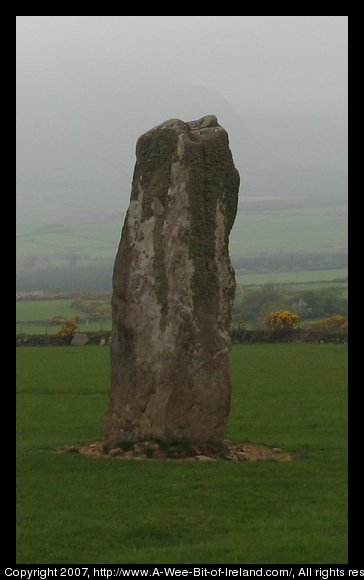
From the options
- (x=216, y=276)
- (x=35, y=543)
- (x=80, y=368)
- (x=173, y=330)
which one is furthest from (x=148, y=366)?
(x=80, y=368)

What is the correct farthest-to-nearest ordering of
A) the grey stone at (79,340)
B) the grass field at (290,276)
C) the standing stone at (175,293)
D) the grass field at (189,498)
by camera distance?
the grass field at (290,276) → the grey stone at (79,340) → the standing stone at (175,293) → the grass field at (189,498)

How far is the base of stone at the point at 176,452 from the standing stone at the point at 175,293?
165 mm

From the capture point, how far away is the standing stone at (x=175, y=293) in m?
18.6

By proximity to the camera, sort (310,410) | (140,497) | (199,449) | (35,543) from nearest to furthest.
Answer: (35,543), (140,497), (199,449), (310,410)

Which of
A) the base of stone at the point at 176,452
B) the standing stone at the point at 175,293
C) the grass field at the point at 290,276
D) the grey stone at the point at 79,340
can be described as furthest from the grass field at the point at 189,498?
the grass field at the point at 290,276

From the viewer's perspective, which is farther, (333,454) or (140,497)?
(333,454)

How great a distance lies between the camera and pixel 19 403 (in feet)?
92.1

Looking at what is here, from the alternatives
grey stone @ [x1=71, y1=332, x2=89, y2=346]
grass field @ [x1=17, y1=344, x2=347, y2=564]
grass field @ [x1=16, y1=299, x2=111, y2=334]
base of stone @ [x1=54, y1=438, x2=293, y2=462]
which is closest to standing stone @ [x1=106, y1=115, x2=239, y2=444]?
base of stone @ [x1=54, y1=438, x2=293, y2=462]

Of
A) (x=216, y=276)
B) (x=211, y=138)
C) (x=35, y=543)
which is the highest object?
(x=211, y=138)

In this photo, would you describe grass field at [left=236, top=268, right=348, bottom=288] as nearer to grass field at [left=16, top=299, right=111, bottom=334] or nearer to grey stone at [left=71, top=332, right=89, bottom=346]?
grass field at [left=16, top=299, right=111, bottom=334]

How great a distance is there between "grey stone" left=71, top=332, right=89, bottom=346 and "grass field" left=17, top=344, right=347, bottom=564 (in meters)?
25.8

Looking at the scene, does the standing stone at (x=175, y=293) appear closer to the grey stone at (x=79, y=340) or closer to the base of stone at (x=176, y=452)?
the base of stone at (x=176, y=452)

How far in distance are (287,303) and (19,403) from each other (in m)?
67.3
